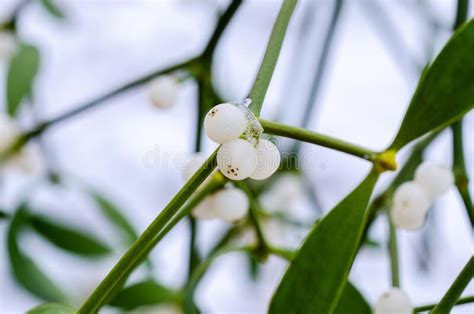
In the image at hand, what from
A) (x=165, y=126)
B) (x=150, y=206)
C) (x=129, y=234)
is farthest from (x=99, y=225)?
(x=129, y=234)

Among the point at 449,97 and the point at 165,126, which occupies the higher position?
the point at 449,97

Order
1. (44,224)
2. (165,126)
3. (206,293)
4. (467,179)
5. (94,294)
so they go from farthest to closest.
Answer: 1. (165,126)
2. (206,293)
3. (44,224)
4. (467,179)
5. (94,294)

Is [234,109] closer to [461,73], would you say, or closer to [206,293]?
[461,73]

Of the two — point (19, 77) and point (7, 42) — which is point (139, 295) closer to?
point (19, 77)

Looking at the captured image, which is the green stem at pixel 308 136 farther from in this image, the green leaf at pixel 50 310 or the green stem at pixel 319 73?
the green stem at pixel 319 73

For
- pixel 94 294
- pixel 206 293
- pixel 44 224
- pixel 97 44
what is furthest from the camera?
pixel 97 44

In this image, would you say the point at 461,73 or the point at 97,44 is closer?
the point at 461,73

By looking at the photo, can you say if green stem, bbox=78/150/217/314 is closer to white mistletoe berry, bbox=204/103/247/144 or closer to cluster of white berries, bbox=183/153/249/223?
white mistletoe berry, bbox=204/103/247/144

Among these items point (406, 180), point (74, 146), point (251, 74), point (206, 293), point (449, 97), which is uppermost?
point (449, 97)

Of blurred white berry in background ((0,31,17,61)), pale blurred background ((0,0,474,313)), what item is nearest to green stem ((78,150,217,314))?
blurred white berry in background ((0,31,17,61))
